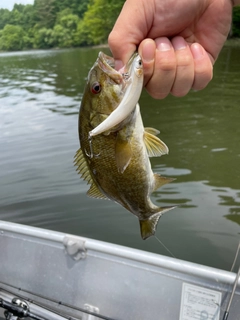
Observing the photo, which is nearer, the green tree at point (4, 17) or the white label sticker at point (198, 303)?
the white label sticker at point (198, 303)

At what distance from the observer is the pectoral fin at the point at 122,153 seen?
56.4 inches

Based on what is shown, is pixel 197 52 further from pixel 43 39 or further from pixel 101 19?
pixel 43 39

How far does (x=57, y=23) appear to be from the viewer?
81.7m

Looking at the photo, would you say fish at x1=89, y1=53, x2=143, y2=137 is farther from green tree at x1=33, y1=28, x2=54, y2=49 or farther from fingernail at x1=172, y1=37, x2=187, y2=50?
green tree at x1=33, y1=28, x2=54, y2=49

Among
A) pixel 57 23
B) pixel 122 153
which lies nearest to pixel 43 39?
pixel 57 23

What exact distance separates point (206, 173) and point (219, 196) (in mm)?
879

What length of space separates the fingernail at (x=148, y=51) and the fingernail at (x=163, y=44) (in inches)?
2.6

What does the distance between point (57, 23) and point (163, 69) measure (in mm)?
88100

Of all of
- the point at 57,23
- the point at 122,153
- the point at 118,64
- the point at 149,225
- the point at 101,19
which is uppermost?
the point at 57,23

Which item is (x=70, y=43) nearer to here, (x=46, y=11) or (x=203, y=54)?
(x=46, y=11)

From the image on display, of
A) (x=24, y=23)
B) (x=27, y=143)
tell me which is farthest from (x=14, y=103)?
(x=24, y=23)

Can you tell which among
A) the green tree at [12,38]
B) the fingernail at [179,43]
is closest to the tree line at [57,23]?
the green tree at [12,38]

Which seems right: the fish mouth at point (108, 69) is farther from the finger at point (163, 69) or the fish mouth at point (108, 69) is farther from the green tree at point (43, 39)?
the green tree at point (43, 39)

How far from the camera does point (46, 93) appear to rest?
53.2 ft
